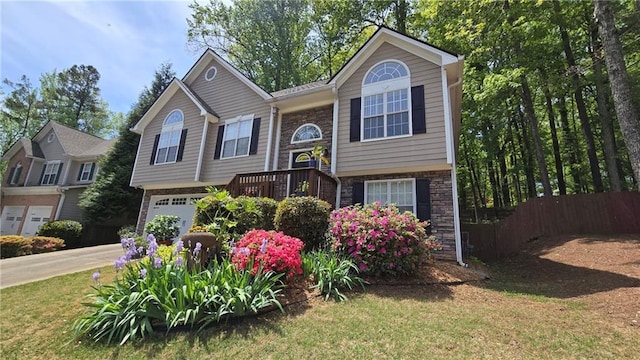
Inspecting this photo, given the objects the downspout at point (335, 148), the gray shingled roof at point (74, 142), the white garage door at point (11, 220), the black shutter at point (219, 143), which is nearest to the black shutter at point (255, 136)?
the black shutter at point (219, 143)

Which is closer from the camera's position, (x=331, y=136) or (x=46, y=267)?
(x=46, y=267)

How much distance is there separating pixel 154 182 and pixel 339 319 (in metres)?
12.2

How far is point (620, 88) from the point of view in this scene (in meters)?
7.42

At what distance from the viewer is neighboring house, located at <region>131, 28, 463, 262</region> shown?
858 cm

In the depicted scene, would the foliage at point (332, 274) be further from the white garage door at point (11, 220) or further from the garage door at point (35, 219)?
the white garage door at point (11, 220)

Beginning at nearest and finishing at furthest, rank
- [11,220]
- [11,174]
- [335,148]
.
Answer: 1. [335,148]
2. [11,220]
3. [11,174]

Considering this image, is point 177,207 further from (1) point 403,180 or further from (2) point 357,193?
(1) point 403,180

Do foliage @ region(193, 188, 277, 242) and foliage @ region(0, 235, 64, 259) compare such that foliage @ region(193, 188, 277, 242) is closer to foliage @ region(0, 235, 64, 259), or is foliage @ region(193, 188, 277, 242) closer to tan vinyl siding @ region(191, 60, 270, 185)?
tan vinyl siding @ region(191, 60, 270, 185)

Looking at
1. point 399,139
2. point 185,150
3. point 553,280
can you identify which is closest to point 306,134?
point 399,139

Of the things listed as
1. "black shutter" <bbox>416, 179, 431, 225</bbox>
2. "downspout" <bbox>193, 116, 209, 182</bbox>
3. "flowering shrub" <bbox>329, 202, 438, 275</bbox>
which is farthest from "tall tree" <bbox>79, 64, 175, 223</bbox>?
"black shutter" <bbox>416, 179, 431, 225</bbox>

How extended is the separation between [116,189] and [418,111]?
1733cm

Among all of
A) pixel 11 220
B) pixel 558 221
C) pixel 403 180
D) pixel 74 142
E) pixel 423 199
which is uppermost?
pixel 74 142

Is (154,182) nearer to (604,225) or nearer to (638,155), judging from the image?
(638,155)

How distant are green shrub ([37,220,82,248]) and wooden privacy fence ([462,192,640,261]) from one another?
20.2m
